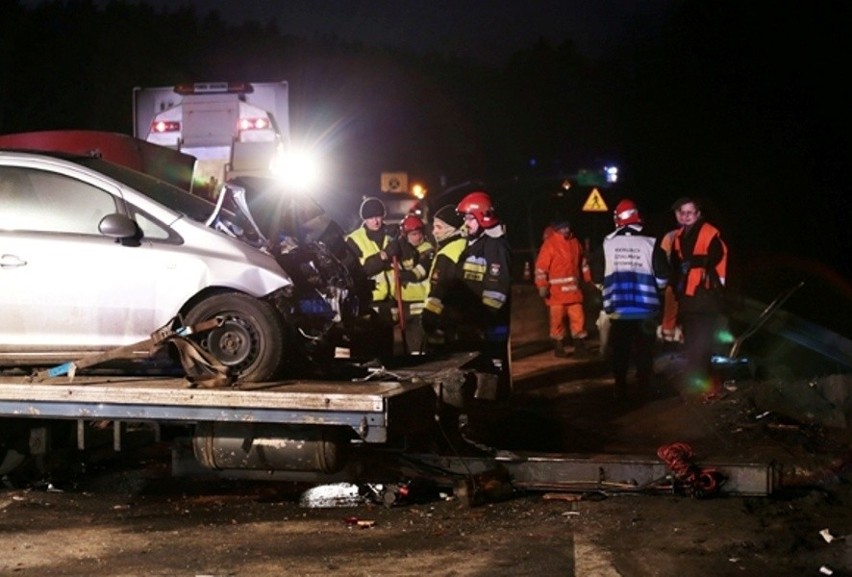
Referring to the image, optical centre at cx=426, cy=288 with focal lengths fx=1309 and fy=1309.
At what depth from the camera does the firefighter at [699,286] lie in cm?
1079

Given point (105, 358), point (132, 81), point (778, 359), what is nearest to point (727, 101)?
point (778, 359)

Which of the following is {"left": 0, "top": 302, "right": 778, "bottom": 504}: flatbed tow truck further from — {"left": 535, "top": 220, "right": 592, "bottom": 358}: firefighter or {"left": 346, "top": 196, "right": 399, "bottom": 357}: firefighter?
{"left": 535, "top": 220, "right": 592, "bottom": 358}: firefighter

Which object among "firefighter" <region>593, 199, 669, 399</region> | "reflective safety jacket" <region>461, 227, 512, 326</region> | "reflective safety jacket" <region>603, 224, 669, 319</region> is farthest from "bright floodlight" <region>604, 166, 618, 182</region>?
"reflective safety jacket" <region>461, 227, 512, 326</region>

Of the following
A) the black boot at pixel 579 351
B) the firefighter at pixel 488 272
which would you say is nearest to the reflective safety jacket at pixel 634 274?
the firefighter at pixel 488 272

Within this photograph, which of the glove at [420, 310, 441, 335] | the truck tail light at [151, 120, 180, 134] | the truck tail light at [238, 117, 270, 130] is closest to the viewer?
the glove at [420, 310, 441, 335]

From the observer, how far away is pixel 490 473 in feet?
26.1

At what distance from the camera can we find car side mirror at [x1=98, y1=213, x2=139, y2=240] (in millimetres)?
7598

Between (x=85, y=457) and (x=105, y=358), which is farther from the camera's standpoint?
(x=85, y=457)

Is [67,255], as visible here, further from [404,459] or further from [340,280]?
[404,459]

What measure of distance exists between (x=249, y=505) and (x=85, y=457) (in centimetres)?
129

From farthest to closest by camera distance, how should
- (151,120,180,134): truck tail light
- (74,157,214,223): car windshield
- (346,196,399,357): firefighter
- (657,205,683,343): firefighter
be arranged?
(151,120,180,134): truck tail light, (657,205,683,343): firefighter, (346,196,399,357): firefighter, (74,157,214,223): car windshield

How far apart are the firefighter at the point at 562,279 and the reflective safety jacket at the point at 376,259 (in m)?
3.86

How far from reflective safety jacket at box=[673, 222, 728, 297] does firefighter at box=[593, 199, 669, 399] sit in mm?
249

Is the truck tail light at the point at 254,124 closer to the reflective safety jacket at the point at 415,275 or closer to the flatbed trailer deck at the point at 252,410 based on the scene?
the reflective safety jacket at the point at 415,275
